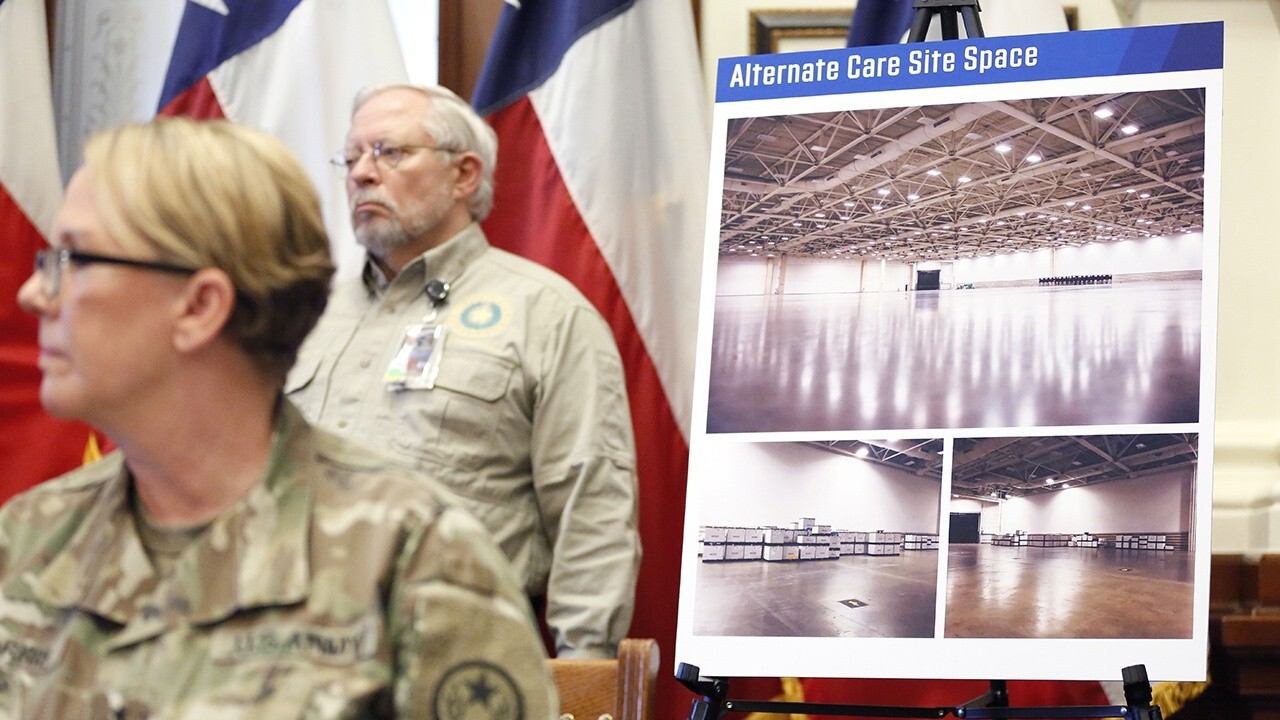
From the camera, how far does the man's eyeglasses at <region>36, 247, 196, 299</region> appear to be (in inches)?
43.2

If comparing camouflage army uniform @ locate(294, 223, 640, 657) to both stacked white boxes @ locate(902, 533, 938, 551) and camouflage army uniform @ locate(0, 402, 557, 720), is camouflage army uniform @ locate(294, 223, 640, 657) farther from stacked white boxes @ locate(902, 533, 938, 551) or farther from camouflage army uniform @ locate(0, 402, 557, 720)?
camouflage army uniform @ locate(0, 402, 557, 720)

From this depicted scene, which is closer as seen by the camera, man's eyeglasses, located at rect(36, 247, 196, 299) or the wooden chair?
man's eyeglasses, located at rect(36, 247, 196, 299)

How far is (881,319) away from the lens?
2.44 metres

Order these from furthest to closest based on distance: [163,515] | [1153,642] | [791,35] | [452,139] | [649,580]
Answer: [791,35], [649,580], [452,139], [1153,642], [163,515]

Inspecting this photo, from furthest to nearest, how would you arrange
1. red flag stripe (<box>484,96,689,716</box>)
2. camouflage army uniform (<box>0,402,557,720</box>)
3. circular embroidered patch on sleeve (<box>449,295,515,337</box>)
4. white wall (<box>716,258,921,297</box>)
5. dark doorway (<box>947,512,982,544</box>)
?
1. red flag stripe (<box>484,96,689,716</box>)
2. circular embroidered patch on sleeve (<box>449,295,515,337</box>)
3. white wall (<box>716,258,921,297</box>)
4. dark doorway (<box>947,512,982,544</box>)
5. camouflage army uniform (<box>0,402,557,720</box>)

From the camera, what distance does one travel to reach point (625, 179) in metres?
3.26

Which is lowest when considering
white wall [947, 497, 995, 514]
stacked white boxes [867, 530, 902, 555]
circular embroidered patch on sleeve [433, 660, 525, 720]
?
circular embroidered patch on sleeve [433, 660, 525, 720]

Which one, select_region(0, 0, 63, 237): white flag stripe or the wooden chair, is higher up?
select_region(0, 0, 63, 237): white flag stripe

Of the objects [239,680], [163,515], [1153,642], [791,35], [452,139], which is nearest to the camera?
[239,680]

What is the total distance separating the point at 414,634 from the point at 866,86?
172 centimetres

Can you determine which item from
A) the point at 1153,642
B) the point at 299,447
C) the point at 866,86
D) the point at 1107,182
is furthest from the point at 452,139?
the point at 299,447

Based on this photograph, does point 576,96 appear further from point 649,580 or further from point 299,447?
point 299,447

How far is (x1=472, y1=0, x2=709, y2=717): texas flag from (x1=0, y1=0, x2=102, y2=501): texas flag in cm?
97

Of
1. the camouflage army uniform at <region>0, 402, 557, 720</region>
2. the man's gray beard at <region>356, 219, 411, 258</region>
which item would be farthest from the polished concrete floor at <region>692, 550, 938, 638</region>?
the camouflage army uniform at <region>0, 402, 557, 720</region>
